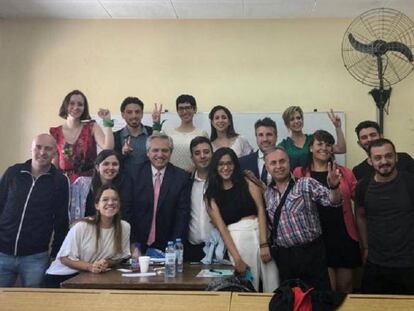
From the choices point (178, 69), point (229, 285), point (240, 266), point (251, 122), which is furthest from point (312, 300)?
point (178, 69)

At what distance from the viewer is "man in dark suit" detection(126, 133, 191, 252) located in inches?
115

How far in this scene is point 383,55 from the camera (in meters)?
3.82

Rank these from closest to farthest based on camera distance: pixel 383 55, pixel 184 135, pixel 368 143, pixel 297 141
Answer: pixel 368 143 < pixel 297 141 < pixel 184 135 < pixel 383 55

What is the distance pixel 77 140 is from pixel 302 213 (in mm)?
1772

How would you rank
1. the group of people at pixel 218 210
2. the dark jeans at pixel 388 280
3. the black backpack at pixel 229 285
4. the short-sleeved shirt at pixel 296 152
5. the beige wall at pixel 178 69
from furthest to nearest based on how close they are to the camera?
the beige wall at pixel 178 69
the short-sleeved shirt at pixel 296 152
the group of people at pixel 218 210
the dark jeans at pixel 388 280
the black backpack at pixel 229 285

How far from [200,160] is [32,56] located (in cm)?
242

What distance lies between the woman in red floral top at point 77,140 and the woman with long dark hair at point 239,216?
0.96 meters

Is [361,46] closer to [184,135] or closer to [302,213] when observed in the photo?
[184,135]

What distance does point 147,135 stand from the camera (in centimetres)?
341

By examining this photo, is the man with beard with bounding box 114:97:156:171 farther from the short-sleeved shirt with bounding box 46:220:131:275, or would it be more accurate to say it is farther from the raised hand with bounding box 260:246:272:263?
the raised hand with bounding box 260:246:272:263

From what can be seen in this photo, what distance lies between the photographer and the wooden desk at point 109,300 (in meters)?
1.83

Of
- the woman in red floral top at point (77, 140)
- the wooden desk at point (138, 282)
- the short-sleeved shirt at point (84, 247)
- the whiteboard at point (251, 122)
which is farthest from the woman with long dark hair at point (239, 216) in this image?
the whiteboard at point (251, 122)

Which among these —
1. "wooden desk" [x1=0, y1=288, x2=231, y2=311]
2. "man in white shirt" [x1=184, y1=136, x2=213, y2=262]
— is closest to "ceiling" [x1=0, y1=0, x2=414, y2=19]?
"man in white shirt" [x1=184, y1=136, x2=213, y2=262]

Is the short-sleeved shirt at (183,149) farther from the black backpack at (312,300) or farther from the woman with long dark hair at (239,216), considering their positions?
the black backpack at (312,300)
